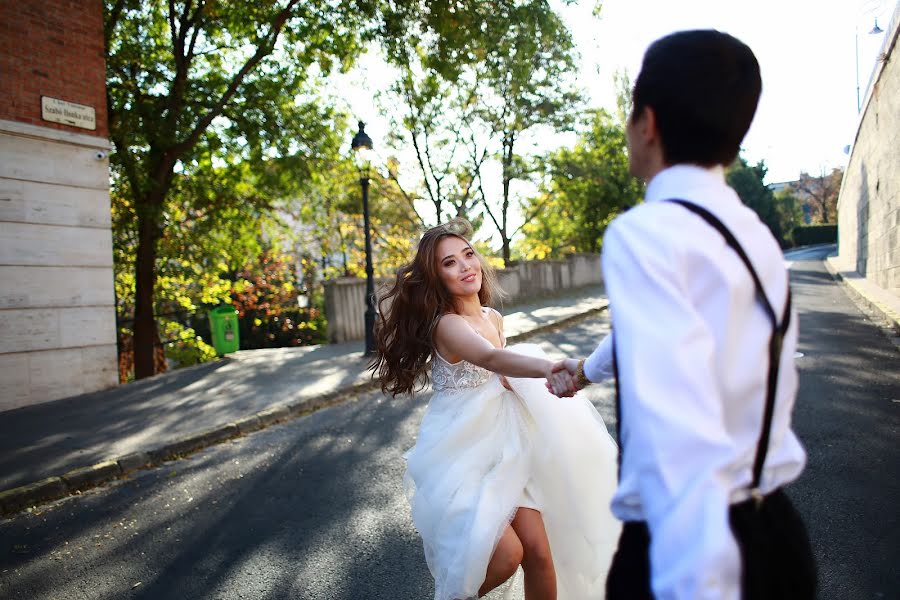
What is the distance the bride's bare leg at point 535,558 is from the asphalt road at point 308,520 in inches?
39.4

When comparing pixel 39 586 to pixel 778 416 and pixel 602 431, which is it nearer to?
pixel 602 431

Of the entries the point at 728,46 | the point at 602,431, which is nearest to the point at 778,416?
the point at 728,46

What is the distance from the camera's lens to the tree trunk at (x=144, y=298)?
40.7 ft

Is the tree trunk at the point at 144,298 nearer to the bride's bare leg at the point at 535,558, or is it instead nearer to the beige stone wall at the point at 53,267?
the beige stone wall at the point at 53,267

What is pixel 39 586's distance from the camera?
3750 millimetres

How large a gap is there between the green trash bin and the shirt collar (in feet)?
45.5

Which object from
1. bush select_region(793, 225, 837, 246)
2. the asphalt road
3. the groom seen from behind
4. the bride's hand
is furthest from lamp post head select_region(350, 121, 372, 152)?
bush select_region(793, 225, 837, 246)

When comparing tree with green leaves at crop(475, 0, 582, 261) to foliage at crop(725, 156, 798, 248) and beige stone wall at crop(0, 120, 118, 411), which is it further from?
foliage at crop(725, 156, 798, 248)

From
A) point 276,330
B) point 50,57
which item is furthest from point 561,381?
point 276,330

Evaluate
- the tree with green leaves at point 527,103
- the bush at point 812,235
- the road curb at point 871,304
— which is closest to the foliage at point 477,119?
the tree with green leaves at point 527,103

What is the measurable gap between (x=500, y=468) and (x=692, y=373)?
1612mm

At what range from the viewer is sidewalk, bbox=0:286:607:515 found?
577cm

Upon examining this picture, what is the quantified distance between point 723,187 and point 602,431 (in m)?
1.65

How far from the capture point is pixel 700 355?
112 centimetres
